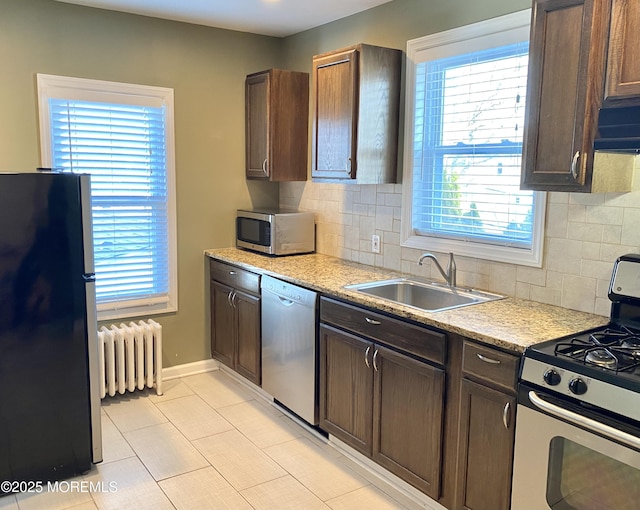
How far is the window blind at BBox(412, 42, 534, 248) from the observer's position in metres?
2.73

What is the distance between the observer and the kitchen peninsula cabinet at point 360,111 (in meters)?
3.16

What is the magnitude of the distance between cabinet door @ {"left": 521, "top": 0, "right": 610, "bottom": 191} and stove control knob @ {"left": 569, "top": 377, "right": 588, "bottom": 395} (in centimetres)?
77

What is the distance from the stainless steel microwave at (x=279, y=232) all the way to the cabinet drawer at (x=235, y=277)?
0.82 ft

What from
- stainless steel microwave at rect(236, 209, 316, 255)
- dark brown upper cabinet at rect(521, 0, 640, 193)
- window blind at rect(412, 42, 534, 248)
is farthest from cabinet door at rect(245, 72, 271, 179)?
dark brown upper cabinet at rect(521, 0, 640, 193)

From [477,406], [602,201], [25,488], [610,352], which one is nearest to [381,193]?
[602,201]

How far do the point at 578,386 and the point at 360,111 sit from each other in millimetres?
1979

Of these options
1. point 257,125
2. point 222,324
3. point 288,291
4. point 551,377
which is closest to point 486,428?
point 551,377

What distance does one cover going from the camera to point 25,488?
8.77ft

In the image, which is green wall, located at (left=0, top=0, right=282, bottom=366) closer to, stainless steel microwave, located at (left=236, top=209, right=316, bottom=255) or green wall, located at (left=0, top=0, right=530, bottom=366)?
green wall, located at (left=0, top=0, right=530, bottom=366)

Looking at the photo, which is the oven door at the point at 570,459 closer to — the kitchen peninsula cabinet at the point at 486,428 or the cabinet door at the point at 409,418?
the kitchen peninsula cabinet at the point at 486,428

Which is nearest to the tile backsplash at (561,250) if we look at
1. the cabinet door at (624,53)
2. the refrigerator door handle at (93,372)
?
the cabinet door at (624,53)

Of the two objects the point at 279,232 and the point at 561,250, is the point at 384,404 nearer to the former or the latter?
the point at 561,250

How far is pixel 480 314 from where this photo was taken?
240 cm

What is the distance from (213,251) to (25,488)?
2.01 m
